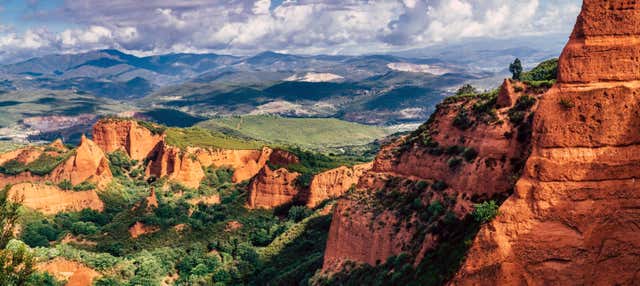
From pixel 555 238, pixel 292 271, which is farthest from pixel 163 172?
pixel 555 238

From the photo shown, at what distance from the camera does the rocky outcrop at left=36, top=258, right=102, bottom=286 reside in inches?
2670

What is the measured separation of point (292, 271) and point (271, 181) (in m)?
43.9

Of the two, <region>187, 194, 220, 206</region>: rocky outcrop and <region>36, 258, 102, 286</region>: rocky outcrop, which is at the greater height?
<region>36, 258, 102, 286</region>: rocky outcrop

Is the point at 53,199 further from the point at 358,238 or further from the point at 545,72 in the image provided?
the point at 545,72

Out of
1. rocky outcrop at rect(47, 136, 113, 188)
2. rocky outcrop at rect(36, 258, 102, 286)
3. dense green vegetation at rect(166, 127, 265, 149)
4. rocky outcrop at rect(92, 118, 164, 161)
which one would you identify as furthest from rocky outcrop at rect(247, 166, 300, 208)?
rocky outcrop at rect(92, 118, 164, 161)

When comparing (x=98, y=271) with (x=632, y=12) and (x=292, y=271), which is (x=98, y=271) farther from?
(x=632, y=12)

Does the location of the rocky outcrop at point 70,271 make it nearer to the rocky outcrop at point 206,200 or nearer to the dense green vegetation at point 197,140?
the rocky outcrop at point 206,200

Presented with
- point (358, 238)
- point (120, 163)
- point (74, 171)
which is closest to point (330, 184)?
point (358, 238)

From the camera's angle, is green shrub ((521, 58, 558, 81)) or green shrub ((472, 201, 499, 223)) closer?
green shrub ((472, 201, 499, 223))

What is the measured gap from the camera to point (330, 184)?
10706cm

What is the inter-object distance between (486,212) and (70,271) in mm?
57895

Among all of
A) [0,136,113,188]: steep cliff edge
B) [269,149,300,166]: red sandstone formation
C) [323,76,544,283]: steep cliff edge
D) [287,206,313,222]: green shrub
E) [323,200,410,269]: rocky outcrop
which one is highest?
[323,76,544,283]: steep cliff edge

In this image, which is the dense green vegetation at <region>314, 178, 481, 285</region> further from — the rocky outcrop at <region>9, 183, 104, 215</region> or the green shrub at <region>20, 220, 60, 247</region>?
the rocky outcrop at <region>9, 183, 104, 215</region>

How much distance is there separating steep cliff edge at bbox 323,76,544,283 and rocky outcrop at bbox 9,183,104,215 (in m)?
71.1
